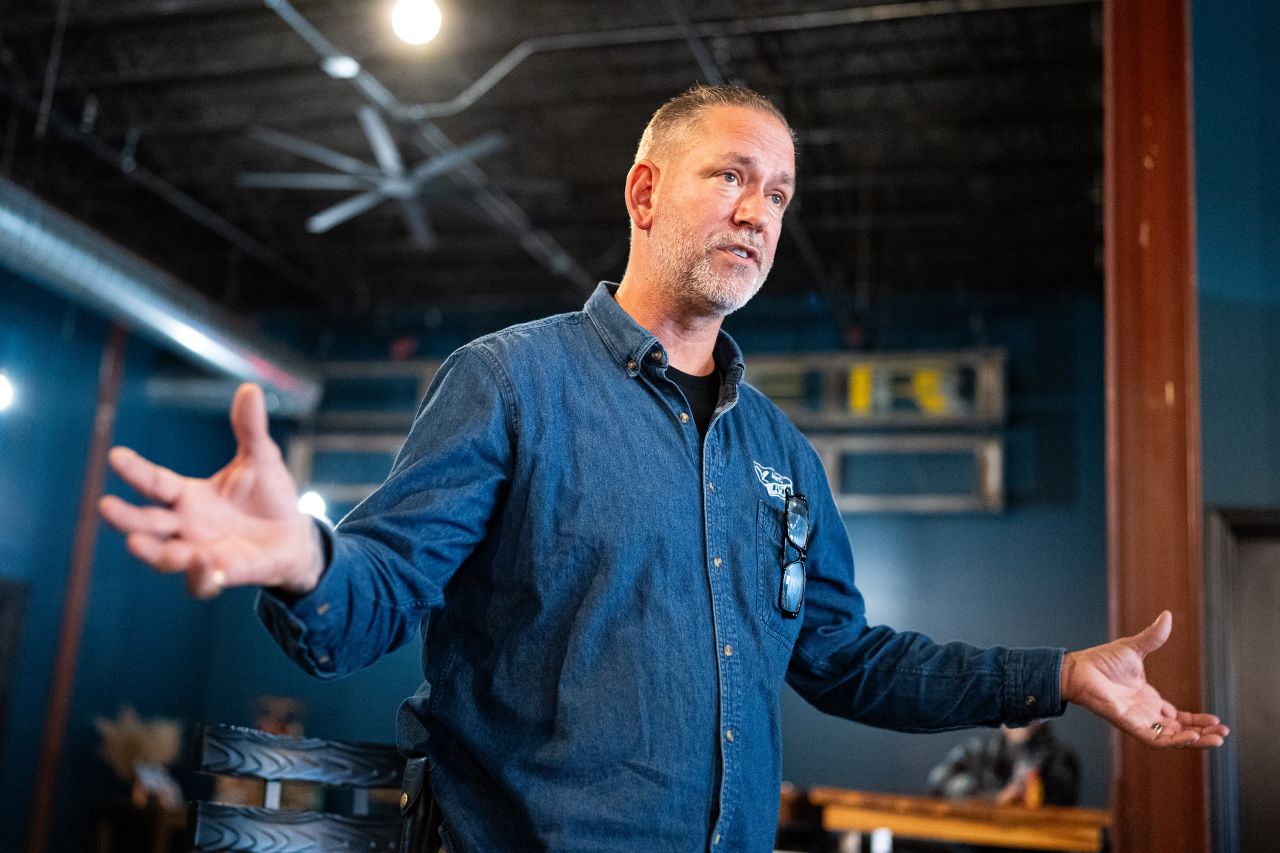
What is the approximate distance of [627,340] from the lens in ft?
5.58

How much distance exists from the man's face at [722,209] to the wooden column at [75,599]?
28.2 ft

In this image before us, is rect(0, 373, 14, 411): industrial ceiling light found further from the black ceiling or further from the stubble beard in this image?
the stubble beard

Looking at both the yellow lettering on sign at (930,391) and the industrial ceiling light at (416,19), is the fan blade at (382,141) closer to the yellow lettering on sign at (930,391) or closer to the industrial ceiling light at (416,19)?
the industrial ceiling light at (416,19)

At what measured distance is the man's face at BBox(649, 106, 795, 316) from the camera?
1718 mm

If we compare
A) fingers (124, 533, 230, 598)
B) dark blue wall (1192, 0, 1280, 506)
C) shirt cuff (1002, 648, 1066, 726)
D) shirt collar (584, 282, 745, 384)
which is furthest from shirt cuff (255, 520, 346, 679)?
dark blue wall (1192, 0, 1280, 506)

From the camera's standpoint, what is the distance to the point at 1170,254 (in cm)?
229

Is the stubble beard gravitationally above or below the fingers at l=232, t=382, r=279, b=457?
above

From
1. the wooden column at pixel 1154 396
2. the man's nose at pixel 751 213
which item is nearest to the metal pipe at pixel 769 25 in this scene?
the wooden column at pixel 1154 396

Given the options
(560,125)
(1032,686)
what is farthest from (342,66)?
(1032,686)

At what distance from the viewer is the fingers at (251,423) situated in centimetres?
107

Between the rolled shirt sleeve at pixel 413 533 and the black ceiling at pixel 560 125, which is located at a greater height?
the black ceiling at pixel 560 125

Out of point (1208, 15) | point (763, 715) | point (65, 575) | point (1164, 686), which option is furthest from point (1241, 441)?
point (65, 575)

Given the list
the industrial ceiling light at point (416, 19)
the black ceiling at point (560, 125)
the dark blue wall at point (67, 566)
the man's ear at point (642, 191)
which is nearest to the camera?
the man's ear at point (642, 191)

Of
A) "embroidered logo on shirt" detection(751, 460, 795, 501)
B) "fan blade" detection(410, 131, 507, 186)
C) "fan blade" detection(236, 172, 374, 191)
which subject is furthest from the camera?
"fan blade" detection(236, 172, 374, 191)
